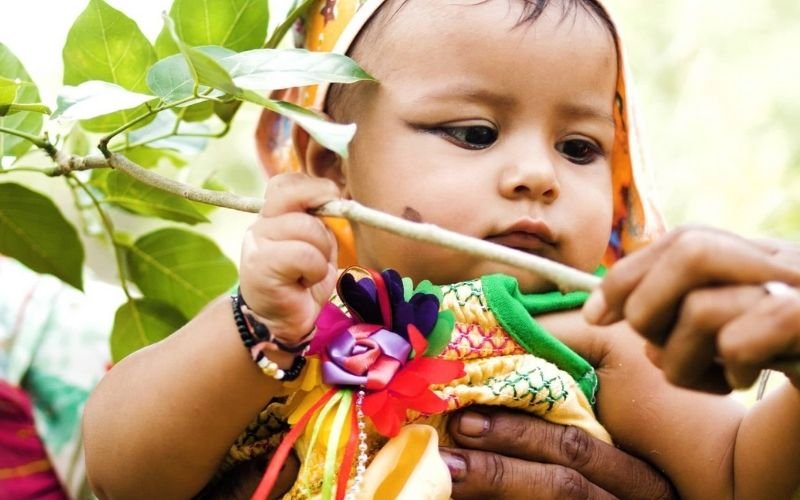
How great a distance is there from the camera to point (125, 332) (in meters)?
1.44

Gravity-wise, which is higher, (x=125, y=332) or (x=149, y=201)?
(x=149, y=201)

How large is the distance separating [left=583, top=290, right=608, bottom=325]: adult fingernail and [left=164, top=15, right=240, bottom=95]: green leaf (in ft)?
1.18

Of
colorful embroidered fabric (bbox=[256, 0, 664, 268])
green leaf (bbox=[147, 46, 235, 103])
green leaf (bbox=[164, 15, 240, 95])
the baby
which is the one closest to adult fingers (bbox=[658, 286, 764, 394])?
the baby

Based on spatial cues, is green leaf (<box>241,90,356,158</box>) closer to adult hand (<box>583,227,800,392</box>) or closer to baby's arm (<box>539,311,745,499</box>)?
adult hand (<box>583,227,800,392</box>)

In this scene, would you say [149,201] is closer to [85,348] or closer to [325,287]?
[85,348]

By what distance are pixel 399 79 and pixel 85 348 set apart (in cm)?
74

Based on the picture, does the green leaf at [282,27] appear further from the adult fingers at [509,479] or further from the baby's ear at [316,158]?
the adult fingers at [509,479]

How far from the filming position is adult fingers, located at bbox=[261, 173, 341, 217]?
0.93 metres

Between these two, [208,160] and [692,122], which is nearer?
[692,122]

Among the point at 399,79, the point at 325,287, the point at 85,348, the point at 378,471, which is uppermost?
the point at 399,79

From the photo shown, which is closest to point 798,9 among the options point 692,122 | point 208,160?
point 692,122

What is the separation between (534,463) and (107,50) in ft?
2.33

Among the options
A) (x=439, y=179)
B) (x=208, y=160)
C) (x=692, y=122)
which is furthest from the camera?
(x=208, y=160)

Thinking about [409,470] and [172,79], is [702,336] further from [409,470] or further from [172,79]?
[172,79]
